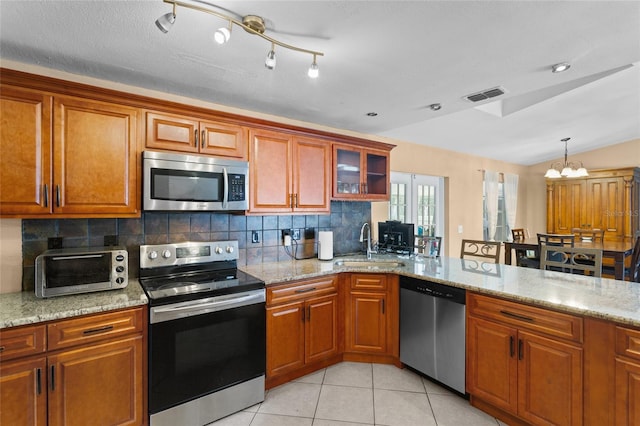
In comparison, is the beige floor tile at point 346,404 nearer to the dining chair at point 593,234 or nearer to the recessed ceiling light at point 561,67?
the recessed ceiling light at point 561,67

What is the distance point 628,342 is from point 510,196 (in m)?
5.43

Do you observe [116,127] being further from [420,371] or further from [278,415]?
[420,371]

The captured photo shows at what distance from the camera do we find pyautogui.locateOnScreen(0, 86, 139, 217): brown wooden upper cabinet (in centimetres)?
175

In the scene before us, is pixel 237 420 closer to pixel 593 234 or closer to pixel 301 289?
pixel 301 289

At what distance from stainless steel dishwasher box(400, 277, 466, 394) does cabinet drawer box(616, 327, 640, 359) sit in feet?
2.68

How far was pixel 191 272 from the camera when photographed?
8.05 ft

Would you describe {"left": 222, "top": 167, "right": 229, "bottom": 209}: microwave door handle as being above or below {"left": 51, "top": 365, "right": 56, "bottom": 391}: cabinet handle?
above

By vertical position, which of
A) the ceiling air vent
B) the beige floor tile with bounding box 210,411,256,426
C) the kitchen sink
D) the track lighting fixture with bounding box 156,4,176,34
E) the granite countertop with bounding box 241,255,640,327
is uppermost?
the ceiling air vent

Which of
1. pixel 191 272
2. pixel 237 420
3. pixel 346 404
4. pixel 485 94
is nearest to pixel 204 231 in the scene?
pixel 191 272

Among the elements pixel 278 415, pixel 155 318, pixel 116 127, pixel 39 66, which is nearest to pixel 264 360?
pixel 278 415

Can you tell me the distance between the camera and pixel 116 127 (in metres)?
2.03

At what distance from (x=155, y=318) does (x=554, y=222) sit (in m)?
7.61

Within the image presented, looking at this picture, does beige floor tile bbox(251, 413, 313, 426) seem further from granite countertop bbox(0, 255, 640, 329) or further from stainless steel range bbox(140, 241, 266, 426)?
granite countertop bbox(0, 255, 640, 329)

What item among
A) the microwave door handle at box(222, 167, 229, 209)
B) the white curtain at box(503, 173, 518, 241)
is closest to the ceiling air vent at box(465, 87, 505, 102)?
the microwave door handle at box(222, 167, 229, 209)
